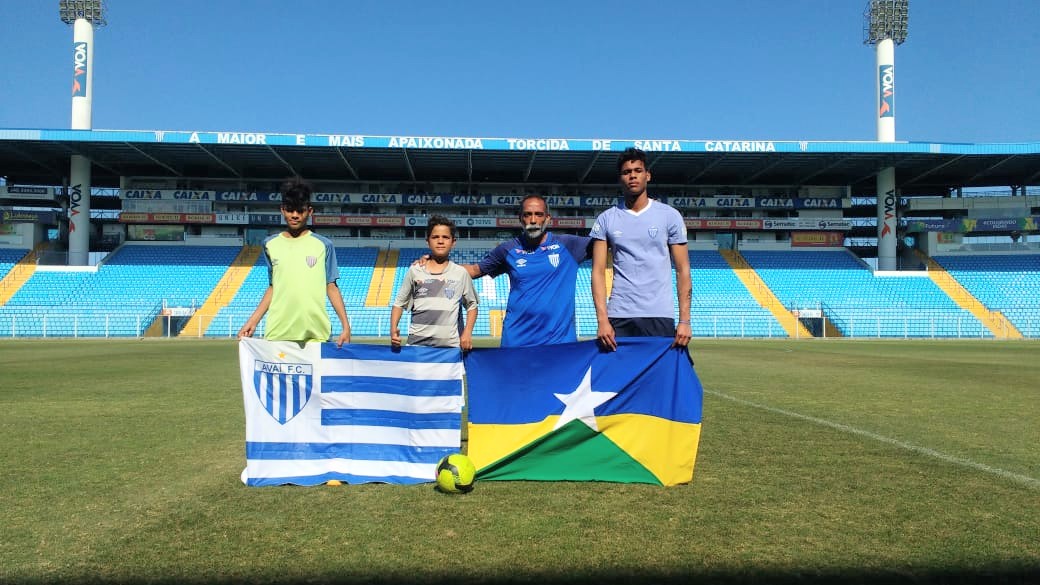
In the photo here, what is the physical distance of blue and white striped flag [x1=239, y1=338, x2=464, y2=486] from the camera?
173 inches

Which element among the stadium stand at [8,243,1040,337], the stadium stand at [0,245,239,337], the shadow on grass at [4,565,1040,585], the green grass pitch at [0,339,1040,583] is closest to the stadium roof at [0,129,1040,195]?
the stadium stand at [8,243,1040,337]

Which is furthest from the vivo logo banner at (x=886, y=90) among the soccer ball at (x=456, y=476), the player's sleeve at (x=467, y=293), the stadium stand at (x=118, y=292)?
the soccer ball at (x=456, y=476)

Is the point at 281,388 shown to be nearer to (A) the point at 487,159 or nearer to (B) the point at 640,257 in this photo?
(B) the point at 640,257

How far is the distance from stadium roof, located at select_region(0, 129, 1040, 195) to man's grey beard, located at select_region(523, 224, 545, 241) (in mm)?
30861

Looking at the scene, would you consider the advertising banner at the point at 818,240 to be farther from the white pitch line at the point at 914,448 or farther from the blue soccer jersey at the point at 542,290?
the blue soccer jersey at the point at 542,290

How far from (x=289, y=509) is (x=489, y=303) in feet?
104

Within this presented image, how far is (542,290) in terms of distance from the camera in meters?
4.93

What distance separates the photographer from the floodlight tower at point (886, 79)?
1563 inches

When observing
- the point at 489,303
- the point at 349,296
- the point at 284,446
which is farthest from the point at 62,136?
the point at 284,446

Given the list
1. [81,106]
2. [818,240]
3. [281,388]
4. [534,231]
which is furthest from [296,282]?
[818,240]

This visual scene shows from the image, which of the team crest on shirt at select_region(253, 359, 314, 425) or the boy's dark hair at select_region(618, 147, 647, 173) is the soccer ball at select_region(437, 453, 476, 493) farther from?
Result: the boy's dark hair at select_region(618, 147, 647, 173)

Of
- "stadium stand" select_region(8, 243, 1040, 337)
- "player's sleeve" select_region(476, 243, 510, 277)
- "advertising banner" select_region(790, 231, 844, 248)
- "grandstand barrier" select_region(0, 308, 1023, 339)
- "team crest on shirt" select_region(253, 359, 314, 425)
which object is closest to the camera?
"team crest on shirt" select_region(253, 359, 314, 425)

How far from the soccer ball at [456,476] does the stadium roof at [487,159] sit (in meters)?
32.1

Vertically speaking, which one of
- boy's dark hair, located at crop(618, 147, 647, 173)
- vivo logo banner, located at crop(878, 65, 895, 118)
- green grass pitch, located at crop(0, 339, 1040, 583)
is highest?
vivo logo banner, located at crop(878, 65, 895, 118)
